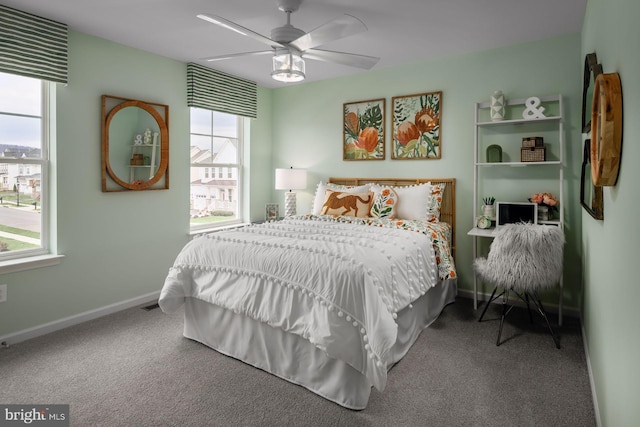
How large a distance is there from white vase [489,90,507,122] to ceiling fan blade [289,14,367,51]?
174 cm

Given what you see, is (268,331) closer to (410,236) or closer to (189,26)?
(410,236)

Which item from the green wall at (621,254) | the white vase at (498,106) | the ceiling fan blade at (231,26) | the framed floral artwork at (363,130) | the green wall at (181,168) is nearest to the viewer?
the green wall at (621,254)

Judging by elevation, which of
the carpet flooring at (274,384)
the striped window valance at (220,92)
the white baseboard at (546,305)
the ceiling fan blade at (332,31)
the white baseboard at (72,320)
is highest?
the striped window valance at (220,92)

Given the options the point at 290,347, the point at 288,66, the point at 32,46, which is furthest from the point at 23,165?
the point at 290,347

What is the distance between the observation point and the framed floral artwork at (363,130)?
444 cm

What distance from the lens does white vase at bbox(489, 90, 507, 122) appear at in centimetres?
351

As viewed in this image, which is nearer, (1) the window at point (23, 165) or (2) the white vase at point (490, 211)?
(1) the window at point (23, 165)

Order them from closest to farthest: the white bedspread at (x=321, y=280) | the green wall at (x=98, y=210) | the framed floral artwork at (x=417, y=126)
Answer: the white bedspread at (x=321, y=280), the green wall at (x=98, y=210), the framed floral artwork at (x=417, y=126)

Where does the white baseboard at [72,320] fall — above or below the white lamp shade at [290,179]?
below

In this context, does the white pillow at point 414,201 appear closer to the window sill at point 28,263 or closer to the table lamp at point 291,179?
the table lamp at point 291,179

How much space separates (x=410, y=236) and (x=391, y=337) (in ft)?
3.87

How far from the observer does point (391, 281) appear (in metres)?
2.38

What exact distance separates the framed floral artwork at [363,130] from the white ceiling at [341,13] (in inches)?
27.9

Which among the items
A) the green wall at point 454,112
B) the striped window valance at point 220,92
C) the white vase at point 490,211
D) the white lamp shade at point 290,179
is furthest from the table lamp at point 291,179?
the white vase at point 490,211
